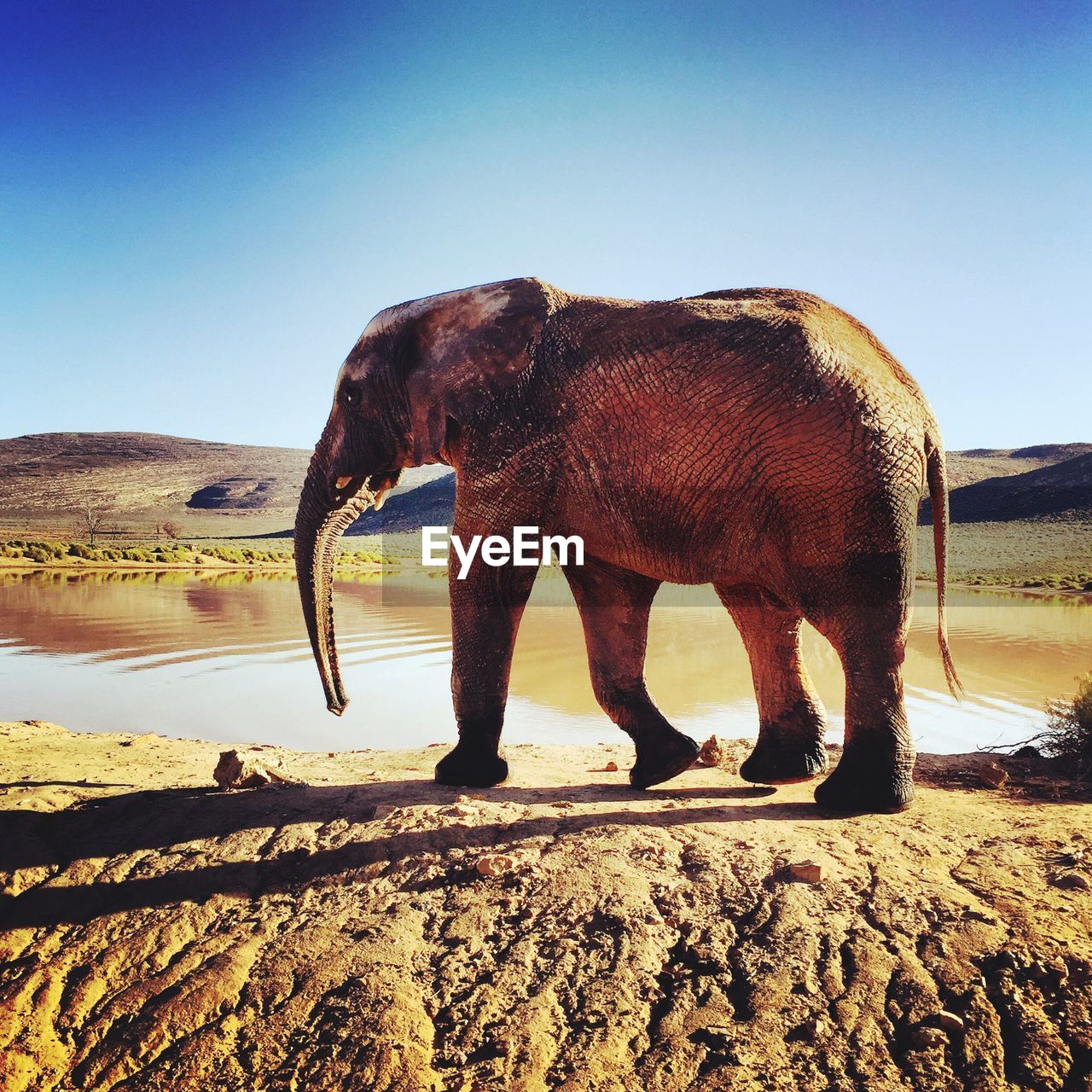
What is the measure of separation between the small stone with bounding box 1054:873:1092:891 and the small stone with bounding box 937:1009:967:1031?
3.73 feet

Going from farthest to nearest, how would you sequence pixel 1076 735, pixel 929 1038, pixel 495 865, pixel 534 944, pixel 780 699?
pixel 1076 735 → pixel 780 699 → pixel 495 865 → pixel 534 944 → pixel 929 1038

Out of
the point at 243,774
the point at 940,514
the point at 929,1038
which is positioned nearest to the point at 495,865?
the point at 929,1038

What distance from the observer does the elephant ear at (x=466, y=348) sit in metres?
4.83

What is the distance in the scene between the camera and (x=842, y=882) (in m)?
3.32

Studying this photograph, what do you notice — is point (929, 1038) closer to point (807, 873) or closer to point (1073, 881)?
point (807, 873)

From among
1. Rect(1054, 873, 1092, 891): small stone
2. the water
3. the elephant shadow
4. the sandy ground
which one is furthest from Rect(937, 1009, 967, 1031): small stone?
the water

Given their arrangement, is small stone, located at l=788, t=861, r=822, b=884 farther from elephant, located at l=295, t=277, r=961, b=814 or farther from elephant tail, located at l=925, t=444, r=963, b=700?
elephant tail, located at l=925, t=444, r=963, b=700

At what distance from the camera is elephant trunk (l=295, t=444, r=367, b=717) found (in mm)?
5734

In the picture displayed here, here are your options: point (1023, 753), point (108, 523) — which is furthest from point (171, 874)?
point (108, 523)

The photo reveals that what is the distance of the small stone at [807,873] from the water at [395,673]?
4.41 metres

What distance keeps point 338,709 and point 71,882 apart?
7.28ft

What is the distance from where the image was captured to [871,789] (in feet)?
14.0

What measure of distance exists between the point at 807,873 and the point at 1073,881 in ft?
3.53

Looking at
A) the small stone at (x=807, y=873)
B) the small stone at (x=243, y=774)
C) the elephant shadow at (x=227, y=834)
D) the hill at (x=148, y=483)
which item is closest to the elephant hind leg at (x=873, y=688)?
the elephant shadow at (x=227, y=834)
